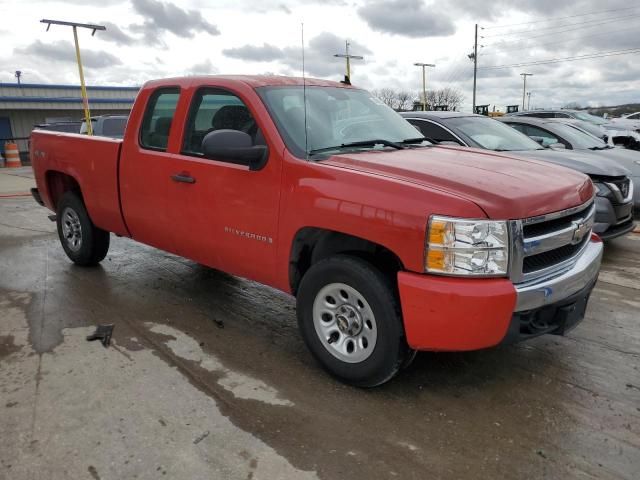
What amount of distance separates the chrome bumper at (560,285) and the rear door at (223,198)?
161 centimetres

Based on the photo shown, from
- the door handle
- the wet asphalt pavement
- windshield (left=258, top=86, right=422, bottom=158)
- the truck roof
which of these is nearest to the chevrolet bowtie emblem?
the wet asphalt pavement

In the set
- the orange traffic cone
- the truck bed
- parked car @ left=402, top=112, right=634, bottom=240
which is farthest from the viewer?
the orange traffic cone

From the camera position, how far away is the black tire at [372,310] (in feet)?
10.1

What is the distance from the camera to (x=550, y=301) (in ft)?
10.0

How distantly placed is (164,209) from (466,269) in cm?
267

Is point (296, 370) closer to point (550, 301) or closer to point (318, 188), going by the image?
point (318, 188)

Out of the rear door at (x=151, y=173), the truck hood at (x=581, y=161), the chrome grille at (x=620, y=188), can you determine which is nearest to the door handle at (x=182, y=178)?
the rear door at (x=151, y=173)

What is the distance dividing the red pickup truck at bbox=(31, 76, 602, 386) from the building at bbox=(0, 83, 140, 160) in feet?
108

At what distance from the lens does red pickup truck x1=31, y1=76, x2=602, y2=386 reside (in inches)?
113

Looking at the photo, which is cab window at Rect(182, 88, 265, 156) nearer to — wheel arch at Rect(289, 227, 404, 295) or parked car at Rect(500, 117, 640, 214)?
wheel arch at Rect(289, 227, 404, 295)

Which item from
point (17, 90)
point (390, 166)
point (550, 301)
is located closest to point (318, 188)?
point (390, 166)

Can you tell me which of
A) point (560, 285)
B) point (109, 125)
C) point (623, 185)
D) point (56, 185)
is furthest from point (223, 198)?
point (109, 125)

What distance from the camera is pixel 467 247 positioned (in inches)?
111

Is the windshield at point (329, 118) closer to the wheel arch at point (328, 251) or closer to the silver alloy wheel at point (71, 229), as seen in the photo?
the wheel arch at point (328, 251)
